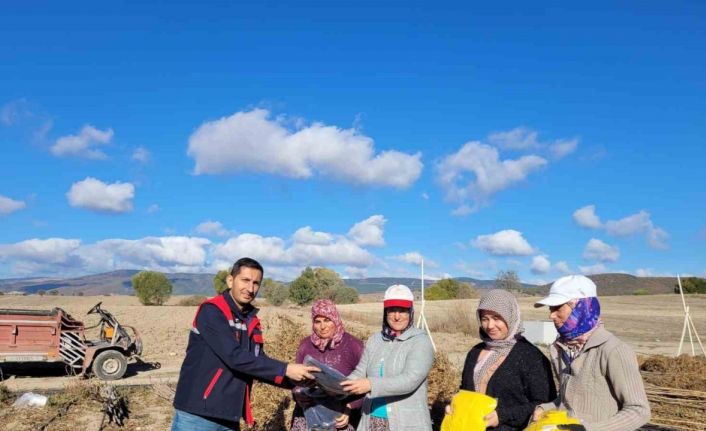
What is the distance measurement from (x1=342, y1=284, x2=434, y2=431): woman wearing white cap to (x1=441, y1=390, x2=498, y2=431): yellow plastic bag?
370 mm

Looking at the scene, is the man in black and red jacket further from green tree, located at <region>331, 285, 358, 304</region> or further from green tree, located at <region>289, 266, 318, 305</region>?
green tree, located at <region>331, 285, 358, 304</region>

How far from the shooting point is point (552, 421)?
98.5 inches

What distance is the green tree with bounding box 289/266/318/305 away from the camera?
50.7 metres

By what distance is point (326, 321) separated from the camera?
4137mm

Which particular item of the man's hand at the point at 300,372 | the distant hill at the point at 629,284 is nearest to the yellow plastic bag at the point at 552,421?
the man's hand at the point at 300,372

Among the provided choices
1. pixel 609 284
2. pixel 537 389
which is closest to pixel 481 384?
pixel 537 389

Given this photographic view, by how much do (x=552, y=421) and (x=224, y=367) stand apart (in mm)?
1841

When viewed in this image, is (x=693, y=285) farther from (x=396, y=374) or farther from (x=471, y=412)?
(x=471, y=412)

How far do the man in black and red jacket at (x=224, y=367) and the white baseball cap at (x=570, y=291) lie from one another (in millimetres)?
1463

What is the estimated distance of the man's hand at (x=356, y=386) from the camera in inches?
125

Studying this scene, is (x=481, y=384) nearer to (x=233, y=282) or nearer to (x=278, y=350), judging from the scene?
(x=233, y=282)

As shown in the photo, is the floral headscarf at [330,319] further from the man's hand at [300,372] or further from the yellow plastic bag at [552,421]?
the yellow plastic bag at [552,421]

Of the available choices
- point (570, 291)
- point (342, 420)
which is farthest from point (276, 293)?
point (570, 291)

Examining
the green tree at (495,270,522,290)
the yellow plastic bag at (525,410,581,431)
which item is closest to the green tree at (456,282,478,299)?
the green tree at (495,270,522,290)
